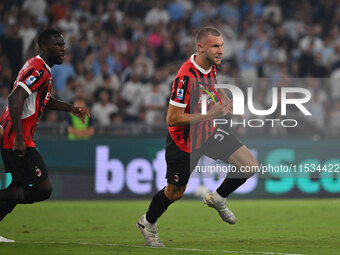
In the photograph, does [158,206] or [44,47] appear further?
[158,206]

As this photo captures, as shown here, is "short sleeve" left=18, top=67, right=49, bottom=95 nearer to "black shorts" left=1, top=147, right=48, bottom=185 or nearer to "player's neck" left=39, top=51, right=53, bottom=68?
"player's neck" left=39, top=51, right=53, bottom=68

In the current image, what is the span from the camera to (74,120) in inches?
647

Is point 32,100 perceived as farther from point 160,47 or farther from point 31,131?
point 160,47

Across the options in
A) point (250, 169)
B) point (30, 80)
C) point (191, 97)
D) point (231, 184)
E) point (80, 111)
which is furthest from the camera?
point (80, 111)

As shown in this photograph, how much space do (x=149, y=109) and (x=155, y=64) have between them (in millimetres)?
2514

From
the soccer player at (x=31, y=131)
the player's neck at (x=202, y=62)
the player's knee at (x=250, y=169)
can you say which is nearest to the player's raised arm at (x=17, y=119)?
the soccer player at (x=31, y=131)

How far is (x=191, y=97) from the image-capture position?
28.8 ft

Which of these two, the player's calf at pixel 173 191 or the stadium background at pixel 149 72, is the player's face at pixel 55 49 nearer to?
the player's calf at pixel 173 191

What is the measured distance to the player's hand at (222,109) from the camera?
331 inches

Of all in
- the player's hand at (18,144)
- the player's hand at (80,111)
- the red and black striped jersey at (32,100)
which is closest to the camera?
the player's hand at (18,144)

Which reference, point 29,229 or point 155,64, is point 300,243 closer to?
point 29,229

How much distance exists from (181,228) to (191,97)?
3436 mm

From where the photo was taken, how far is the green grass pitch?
8.85 meters

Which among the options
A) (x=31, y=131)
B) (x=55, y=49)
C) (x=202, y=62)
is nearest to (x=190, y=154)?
(x=202, y=62)
